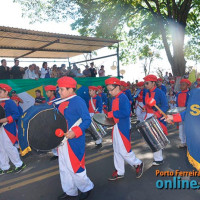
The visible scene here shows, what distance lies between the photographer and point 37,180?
4.11m

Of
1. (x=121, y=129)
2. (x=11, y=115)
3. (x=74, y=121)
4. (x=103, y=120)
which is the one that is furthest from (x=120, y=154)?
(x=11, y=115)

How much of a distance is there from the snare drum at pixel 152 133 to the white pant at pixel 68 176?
1.42 m

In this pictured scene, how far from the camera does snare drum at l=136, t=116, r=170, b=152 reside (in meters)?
3.94

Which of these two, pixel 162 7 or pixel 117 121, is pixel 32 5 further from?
pixel 117 121

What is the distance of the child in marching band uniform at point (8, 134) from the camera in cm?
440

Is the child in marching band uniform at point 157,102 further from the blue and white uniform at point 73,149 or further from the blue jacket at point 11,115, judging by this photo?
the blue jacket at point 11,115

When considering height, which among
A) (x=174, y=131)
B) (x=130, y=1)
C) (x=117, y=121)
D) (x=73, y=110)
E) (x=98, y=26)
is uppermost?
(x=130, y=1)

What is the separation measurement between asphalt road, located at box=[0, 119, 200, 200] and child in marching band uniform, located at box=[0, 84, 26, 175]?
9.6 inches

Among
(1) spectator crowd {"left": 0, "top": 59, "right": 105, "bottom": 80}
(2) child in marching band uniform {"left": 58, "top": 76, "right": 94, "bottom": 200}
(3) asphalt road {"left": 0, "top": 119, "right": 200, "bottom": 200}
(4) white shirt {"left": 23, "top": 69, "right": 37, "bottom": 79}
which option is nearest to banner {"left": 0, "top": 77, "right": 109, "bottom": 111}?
(1) spectator crowd {"left": 0, "top": 59, "right": 105, "bottom": 80}

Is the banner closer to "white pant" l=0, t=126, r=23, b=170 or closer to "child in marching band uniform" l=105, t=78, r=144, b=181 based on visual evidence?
"white pant" l=0, t=126, r=23, b=170

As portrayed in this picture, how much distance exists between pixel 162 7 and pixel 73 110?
17.2 metres

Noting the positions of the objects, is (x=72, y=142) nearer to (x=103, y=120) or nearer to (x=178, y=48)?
(x=103, y=120)

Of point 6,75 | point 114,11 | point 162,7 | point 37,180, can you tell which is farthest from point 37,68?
point 162,7

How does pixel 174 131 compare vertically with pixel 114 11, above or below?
below
